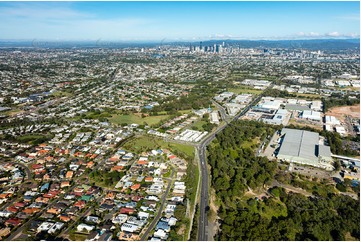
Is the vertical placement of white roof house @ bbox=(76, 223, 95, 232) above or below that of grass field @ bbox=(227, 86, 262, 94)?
below

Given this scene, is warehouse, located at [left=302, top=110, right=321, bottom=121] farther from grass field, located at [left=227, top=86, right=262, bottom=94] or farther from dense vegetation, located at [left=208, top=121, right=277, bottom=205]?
grass field, located at [left=227, top=86, right=262, bottom=94]

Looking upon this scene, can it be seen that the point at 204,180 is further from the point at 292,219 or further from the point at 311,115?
the point at 311,115

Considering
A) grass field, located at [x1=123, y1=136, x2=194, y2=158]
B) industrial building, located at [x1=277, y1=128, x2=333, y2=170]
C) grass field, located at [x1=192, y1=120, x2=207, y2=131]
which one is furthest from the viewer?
grass field, located at [x1=192, y1=120, x2=207, y2=131]

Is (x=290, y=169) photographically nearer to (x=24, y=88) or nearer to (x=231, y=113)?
(x=231, y=113)

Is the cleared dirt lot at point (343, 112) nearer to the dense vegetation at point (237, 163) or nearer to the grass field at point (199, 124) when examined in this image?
the dense vegetation at point (237, 163)

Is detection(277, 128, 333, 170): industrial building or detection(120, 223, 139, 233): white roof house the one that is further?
detection(277, 128, 333, 170): industrial building

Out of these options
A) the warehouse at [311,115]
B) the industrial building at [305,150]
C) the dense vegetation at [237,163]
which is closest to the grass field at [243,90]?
the warehouse at [311,115]

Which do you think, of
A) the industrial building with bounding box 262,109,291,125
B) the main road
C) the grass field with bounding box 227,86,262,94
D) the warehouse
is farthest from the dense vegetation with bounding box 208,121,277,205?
the grass field with bounding box 227,86,262,94
